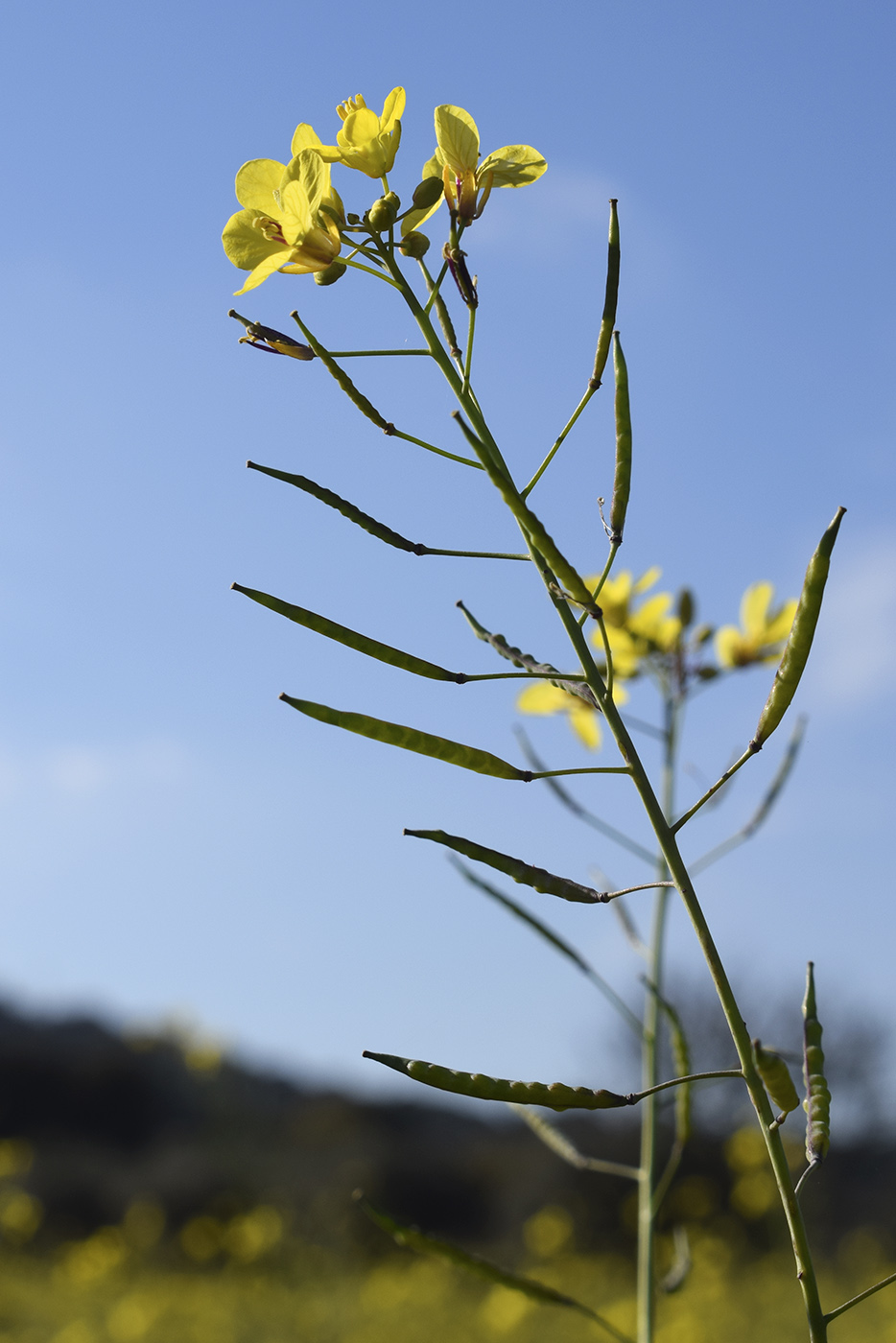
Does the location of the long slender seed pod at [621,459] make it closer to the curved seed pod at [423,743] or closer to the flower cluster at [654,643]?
the curved seed pod at [423,743]

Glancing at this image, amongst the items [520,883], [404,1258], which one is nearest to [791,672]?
[520,883]

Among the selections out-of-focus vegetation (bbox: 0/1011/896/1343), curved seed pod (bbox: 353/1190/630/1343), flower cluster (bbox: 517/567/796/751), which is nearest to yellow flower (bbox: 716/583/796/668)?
flower cluster (bbox: 517/567/796/751)

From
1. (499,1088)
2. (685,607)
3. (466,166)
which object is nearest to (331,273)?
(466,166)

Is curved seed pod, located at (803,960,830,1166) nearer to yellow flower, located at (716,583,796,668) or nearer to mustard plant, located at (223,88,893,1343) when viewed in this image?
mustard plant, located at (223,88,893,1343)

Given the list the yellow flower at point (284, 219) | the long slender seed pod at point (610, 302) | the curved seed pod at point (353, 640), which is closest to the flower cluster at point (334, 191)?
the yellow flower at point (284, 219)

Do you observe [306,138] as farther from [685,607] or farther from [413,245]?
[685,607]

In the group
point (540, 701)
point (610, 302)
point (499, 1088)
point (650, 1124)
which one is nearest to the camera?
point (499, 1088)

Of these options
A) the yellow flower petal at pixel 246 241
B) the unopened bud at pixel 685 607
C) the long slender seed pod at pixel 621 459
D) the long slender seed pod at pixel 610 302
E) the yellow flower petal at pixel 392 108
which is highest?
the unopened bud at pixel 685 607
